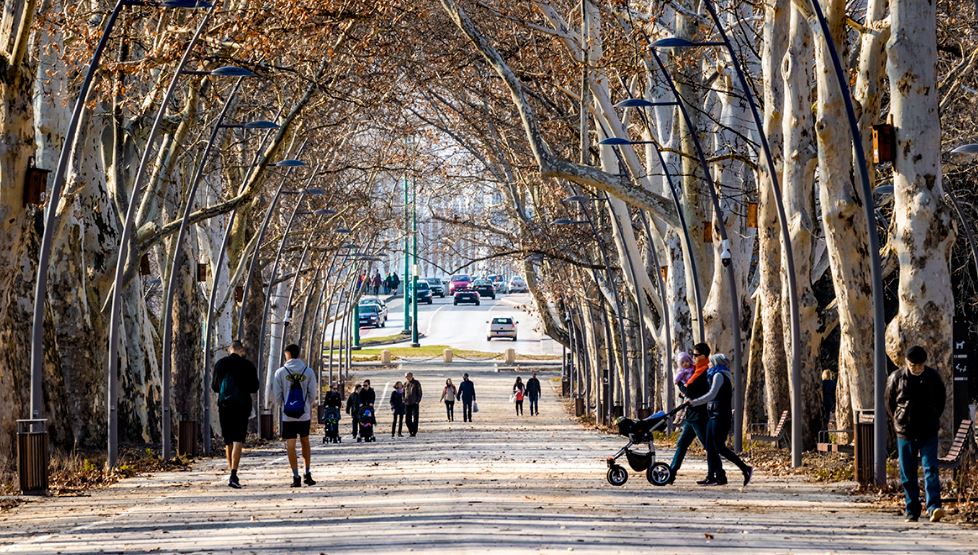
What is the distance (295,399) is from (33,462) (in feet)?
9.12

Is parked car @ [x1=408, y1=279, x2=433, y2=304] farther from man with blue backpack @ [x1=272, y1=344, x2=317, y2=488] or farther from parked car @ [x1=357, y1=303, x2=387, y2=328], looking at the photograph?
man with blue backpack @ [x1=272, y1=344, x2=317, y2=488]

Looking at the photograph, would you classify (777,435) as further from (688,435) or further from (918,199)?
(918,199)

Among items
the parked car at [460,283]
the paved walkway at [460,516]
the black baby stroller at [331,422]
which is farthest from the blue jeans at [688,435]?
the parked car at [460,283]

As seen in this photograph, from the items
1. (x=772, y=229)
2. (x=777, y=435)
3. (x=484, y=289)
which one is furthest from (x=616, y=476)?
(x=484, y=289)

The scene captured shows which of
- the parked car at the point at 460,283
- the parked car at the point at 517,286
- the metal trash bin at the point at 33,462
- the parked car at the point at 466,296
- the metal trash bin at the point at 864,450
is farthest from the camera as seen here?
the parked car at the point at 517,286

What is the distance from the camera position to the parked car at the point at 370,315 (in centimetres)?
11669

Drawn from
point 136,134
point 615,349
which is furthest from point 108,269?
point 615,349

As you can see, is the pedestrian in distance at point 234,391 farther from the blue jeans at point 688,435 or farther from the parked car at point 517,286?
the parked car at point 517,286

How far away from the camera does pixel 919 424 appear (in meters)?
14.5

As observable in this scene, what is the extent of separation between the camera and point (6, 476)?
20.2 m

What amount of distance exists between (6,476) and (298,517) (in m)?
6.54

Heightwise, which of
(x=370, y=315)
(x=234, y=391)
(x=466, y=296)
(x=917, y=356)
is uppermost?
(x=466, y=296)

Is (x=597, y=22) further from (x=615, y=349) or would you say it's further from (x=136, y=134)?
(x=615, y=349)

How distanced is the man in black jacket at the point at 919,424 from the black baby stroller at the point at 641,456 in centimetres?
430
